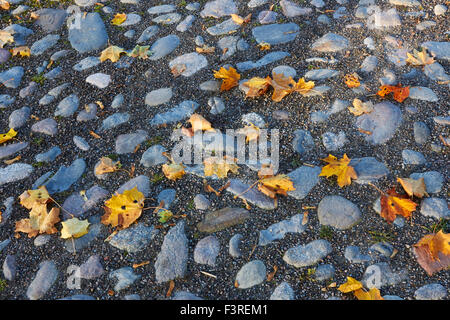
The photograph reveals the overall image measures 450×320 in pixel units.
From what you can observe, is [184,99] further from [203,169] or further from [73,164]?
[73,164]

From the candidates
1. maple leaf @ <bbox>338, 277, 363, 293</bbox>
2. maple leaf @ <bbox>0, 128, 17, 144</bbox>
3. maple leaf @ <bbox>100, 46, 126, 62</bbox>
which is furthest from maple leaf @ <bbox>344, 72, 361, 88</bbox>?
maple leaf @ <bbox>0, 128, 17, 144</bbox>

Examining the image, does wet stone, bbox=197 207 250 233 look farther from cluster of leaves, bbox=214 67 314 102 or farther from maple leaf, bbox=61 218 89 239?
cluster of leaves, bbox=214 67 314 102

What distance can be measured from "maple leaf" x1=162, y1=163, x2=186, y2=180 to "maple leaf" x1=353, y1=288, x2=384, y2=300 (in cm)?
129

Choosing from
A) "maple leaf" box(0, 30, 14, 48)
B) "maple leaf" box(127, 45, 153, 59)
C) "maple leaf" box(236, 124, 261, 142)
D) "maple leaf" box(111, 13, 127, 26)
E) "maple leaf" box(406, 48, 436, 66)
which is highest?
"maple leaf" box(0, 30, 14, 48)

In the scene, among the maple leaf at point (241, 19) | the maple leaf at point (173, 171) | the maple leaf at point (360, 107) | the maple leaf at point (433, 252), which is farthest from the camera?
the maple leaf at point (241, 19)

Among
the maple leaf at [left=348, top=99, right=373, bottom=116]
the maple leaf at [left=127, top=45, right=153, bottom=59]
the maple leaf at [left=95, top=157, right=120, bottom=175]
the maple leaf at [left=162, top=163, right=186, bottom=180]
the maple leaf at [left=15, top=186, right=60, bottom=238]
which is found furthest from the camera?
the maple leaf at [left=127, top=45, right=153, bottom=59]

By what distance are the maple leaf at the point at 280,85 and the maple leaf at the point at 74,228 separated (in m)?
1.63

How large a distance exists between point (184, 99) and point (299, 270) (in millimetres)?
1617

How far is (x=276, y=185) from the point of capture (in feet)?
8.39

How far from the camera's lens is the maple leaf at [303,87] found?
10.0ft

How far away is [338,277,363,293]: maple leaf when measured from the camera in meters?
2.13

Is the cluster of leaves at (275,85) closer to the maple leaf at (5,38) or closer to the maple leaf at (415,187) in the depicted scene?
the maple leaf at (415,187)

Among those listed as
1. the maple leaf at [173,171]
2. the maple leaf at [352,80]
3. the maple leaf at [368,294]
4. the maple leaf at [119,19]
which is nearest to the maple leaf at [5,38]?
the maple leaf at [119,19]

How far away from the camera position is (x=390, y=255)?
2.25 metres
